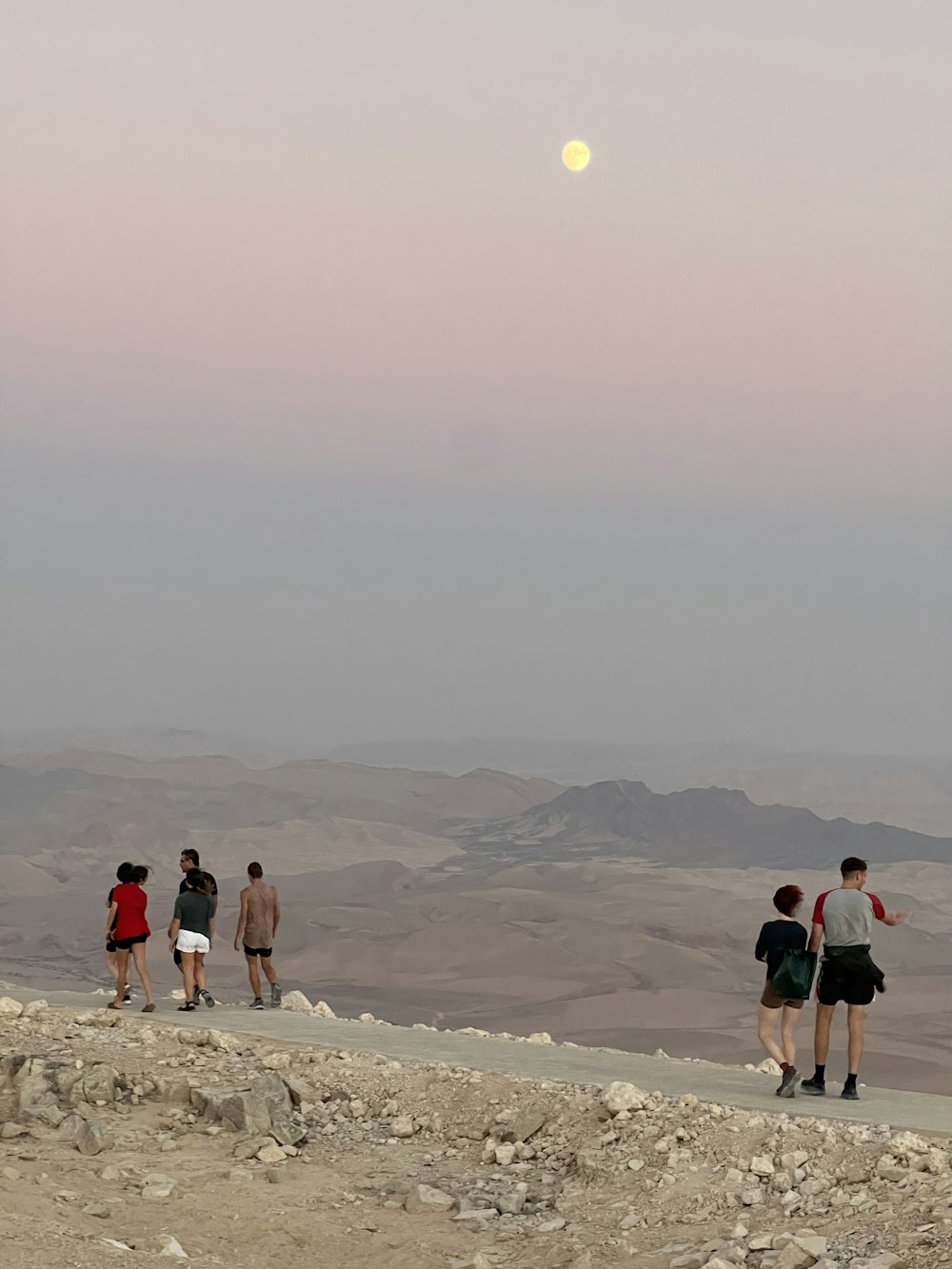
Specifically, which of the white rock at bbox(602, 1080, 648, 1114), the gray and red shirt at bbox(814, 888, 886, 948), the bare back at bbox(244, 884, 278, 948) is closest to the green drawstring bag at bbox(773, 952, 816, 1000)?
the gray and red shirt at bbox(814, 888, 886, 948)

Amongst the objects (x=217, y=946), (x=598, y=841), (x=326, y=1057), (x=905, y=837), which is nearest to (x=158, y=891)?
(x=217, y=946)

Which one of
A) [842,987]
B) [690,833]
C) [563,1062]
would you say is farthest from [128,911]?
[690,833]

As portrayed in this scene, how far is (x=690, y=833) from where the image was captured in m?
127

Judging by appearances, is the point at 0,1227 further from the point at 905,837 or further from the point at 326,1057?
the point at 905,837

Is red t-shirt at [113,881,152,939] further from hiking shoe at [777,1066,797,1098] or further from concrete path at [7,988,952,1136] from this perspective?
hiking shoe at [777,1066,797,1098]

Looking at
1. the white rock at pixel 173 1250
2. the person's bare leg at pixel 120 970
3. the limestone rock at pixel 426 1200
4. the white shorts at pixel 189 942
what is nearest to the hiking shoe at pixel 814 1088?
the limestone rock at pixel 426 1200

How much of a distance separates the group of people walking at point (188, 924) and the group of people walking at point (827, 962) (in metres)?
5.07

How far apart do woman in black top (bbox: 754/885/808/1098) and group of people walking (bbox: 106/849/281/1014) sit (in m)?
5.00

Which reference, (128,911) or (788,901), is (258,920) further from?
(788,901)

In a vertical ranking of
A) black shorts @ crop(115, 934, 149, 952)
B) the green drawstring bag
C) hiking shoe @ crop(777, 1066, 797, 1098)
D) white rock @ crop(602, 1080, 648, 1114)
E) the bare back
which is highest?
the green drawstring bag

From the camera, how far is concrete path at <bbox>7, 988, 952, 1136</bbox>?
976cm

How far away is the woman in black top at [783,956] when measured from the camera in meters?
10.1

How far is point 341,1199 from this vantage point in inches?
358

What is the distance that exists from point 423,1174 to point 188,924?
4.64 metres
